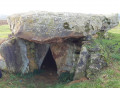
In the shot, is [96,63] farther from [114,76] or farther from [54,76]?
[54,76]

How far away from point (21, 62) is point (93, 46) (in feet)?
17.2

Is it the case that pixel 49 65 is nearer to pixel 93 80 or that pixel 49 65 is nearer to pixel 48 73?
pixel 48 73

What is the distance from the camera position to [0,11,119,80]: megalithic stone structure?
361 inches

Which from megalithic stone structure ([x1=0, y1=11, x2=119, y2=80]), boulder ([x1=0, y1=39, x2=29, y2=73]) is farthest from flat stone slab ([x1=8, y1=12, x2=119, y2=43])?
boulder ([x1=0, y1=39, x2=29, y2=73])

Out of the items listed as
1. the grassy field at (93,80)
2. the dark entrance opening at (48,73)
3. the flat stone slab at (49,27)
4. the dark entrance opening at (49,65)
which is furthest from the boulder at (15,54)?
the dark entrance opening at (49,65)

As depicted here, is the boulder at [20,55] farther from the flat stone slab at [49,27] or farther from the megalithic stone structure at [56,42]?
the flat stone slab at [49,27]

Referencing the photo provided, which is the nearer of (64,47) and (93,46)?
(93,46)

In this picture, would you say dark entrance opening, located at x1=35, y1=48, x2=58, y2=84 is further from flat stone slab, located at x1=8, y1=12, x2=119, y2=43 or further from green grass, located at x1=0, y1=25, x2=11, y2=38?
green grass, located at x1=0, y1=25, x2=11, y2=38

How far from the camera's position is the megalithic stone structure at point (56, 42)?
917 cm

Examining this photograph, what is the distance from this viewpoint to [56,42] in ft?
32.2

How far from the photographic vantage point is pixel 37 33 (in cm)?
917

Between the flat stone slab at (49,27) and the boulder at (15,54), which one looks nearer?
the flat stone slab at (49,27)

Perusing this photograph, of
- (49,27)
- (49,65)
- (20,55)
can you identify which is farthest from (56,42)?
(49,65)

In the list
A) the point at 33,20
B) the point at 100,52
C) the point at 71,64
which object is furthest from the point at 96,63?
the point at 33,20
